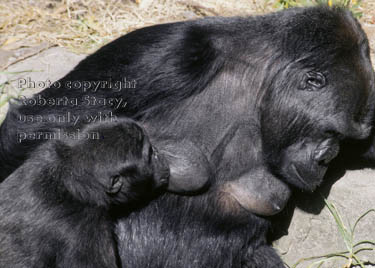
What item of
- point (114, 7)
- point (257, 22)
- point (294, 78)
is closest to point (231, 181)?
point (294, 78)

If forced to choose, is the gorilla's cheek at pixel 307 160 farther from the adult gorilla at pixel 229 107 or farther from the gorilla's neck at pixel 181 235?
the gorilla's neck at pixel 181 235

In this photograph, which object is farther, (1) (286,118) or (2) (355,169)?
(2) (355,169)

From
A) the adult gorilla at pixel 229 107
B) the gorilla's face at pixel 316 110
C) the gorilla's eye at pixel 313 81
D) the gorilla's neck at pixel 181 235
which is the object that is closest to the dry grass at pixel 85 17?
the adult gorilla at pixel 229 107

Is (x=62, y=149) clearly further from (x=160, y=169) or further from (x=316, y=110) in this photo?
(x=316, y=110)

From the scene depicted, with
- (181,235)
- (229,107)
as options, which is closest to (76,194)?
(181,235)

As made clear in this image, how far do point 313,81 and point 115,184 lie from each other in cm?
151

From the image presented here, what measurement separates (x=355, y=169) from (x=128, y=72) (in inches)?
86.3

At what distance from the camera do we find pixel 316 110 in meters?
3.84

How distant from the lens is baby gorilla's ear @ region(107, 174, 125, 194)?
3.71m

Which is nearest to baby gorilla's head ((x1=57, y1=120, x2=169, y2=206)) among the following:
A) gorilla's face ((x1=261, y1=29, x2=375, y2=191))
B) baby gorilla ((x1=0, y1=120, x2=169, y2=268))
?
baby gorilla ((x1=0, y1=120, x2=169, y2=268))

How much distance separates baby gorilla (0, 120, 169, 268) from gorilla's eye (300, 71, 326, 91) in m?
1.11

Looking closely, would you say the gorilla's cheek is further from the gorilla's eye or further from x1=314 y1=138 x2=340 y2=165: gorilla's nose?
the gorilla's eye

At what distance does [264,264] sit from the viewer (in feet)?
14.3

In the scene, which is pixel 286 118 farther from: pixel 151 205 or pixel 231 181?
pixel 151 205
